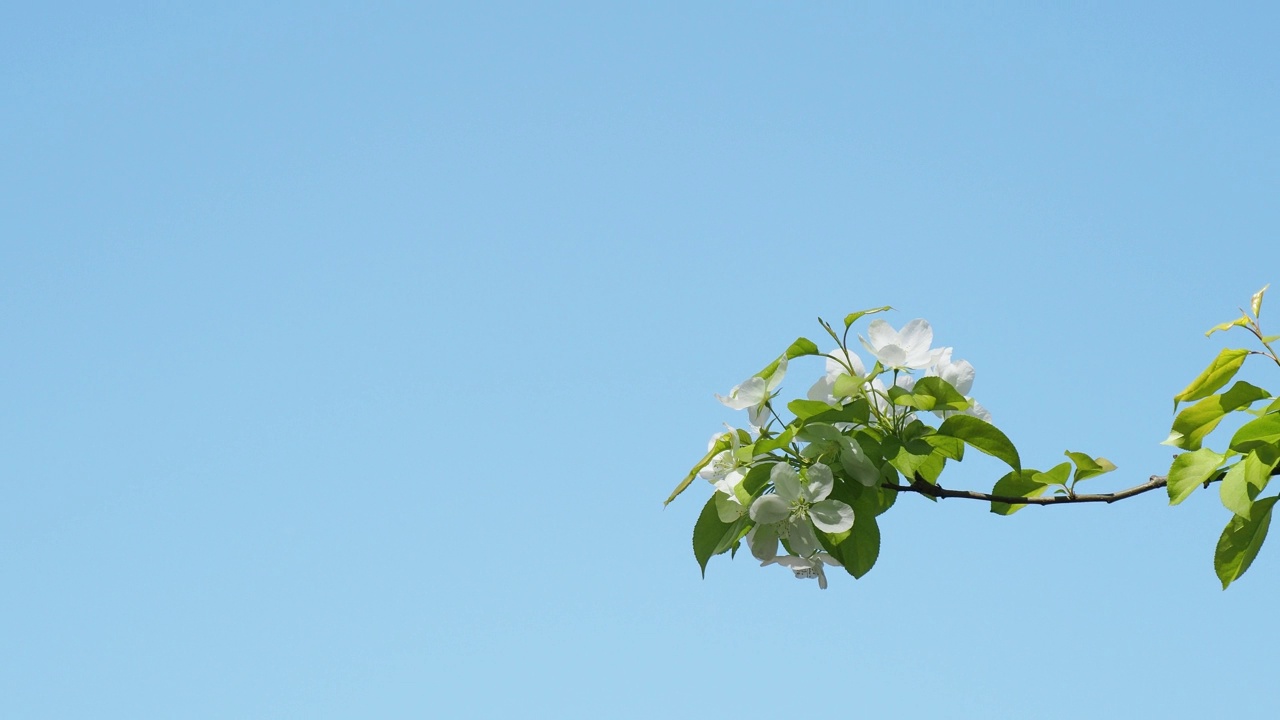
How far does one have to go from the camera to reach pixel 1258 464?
3.54 feet

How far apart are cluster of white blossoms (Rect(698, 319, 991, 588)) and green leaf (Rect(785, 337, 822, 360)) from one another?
14 millimetres

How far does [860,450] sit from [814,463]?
54mm

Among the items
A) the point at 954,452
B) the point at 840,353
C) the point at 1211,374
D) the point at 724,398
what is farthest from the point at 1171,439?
the point at 724,398

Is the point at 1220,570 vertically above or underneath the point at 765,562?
underneath

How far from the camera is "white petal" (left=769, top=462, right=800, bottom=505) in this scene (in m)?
1.26

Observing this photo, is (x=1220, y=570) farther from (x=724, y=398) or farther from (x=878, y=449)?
(x=724, y=398)

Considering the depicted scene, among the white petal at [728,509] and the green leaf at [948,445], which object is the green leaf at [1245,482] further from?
the white petal at [728,509]

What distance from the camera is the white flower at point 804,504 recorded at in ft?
4.14

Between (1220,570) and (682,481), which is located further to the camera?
(682,481)

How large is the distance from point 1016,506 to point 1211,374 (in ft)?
0.76

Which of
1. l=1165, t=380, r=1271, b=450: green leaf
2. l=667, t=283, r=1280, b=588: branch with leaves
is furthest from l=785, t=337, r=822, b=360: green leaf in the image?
l=1165, t=380, r=1271, b=450: green leaf

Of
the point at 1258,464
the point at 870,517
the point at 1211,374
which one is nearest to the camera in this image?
the point at 1258,464

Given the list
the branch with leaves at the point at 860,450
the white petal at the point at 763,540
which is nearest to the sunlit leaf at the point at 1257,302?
the branch with leaves at the point at 860,450

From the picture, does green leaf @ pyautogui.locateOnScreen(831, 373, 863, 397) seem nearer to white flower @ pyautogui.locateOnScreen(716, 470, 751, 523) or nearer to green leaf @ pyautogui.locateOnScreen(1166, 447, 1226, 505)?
white flower @ pyautogui.locateOnScreen(716, 470, 751, 523)
